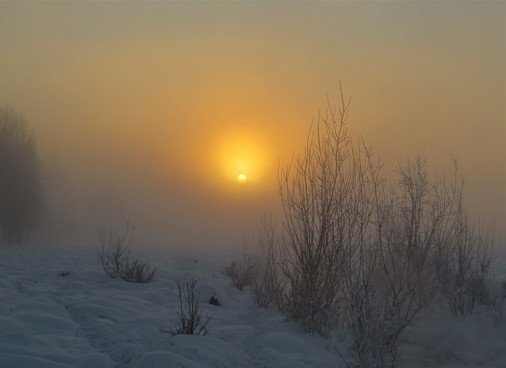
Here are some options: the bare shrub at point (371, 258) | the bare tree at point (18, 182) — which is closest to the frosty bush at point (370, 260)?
the bare shrub at point (371, 258)

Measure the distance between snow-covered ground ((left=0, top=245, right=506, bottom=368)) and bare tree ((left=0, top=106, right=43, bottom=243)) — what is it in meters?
17.5

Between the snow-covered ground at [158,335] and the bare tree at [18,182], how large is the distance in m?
17.5

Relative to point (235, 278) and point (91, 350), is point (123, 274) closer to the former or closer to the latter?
point (235, 278)

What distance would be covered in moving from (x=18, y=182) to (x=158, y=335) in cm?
2372

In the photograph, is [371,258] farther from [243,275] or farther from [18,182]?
[18,182]

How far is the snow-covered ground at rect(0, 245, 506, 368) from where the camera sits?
4.81 meters

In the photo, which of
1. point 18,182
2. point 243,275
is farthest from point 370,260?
point 18,182

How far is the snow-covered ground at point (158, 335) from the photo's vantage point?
4.81 m

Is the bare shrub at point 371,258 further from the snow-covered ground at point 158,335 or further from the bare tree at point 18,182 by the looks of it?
the bare tree at point 18,182

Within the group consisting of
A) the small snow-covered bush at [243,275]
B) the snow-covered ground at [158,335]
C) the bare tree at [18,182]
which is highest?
the bare tree at [18,182]

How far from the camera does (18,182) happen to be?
26141 millimetres

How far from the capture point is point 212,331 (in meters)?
6.42

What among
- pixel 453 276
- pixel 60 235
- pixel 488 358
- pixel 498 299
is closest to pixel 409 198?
pixel 453 276

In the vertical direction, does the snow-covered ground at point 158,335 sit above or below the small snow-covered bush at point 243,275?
below
